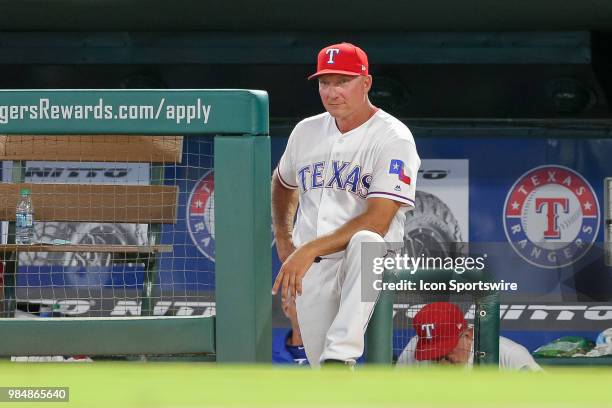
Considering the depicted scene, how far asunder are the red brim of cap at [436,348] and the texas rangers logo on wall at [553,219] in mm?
2874

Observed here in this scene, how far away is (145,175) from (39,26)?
1.84 meters

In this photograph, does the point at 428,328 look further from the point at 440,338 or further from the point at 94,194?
the point at 94,194

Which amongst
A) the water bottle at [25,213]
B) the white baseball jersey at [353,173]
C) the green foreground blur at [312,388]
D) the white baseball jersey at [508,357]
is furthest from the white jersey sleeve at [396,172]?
the green foreground blur at [312,388]

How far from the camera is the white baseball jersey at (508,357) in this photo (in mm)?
4230

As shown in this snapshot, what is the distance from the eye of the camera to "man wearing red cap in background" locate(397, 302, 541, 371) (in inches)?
161

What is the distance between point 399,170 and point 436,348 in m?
0.99

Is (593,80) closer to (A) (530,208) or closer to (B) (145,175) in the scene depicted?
(A) (530,208)

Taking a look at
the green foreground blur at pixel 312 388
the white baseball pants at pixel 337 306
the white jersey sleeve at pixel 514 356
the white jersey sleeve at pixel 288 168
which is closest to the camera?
the green foreground blur at pixel 312 388

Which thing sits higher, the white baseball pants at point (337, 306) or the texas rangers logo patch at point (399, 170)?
the texas rangers logo patch at point (399, 170)

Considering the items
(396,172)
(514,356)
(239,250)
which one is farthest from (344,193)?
(514,356)

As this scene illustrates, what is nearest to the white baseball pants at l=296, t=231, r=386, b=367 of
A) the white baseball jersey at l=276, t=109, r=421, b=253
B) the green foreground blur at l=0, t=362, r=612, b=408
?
the white baseball jersey at l=276, t=109, r=421, b=253

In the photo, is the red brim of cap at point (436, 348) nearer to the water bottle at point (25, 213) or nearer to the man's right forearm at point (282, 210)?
the man's right forearm at point (282, 210)

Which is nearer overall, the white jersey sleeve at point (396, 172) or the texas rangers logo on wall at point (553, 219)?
the white jersey sleeve at point (396, 172)

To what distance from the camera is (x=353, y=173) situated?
11.5 ft
